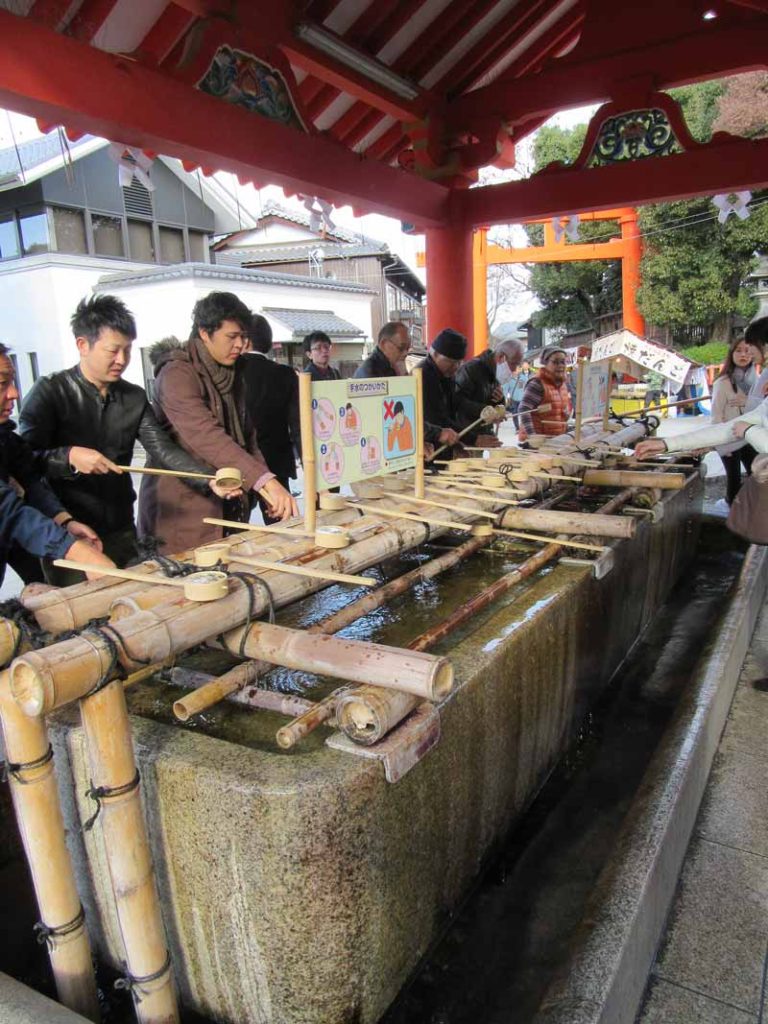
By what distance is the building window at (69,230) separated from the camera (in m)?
15.4

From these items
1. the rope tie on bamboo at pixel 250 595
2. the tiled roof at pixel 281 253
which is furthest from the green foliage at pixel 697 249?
the rope tie on bamboo at pixel 250 595

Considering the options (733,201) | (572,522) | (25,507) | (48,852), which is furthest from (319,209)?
(48,852)

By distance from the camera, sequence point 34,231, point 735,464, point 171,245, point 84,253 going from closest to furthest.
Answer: point 735,464
point 34,231
point 84,253
point 171,245

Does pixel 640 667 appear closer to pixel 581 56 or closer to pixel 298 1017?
pixel 298 1017

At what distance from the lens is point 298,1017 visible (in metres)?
1.73

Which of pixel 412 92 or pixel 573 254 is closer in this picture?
pixel 412 92

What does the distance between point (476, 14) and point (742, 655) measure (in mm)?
6426

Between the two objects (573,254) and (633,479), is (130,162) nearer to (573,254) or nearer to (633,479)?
(633,479)

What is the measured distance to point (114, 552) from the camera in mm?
3510

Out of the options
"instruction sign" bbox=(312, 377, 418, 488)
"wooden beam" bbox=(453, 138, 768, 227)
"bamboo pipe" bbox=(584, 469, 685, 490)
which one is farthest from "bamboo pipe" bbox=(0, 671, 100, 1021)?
"wooden beam" bbox=(453, 138, 768, 227)

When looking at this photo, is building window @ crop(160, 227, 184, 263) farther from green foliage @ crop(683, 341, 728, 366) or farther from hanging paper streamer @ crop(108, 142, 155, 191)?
green foliage @ crop(683, 341, 728, 366)

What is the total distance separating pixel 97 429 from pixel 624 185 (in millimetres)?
5842

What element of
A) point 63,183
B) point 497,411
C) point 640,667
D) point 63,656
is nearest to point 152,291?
point 63,183

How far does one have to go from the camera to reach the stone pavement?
1861 mm
